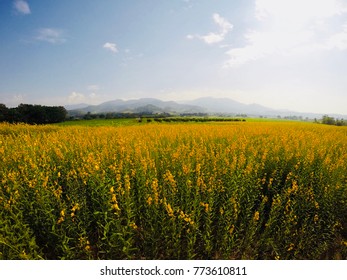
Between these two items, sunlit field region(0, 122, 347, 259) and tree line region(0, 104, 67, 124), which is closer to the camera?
sunlit field region(0, 122, 347, 259)

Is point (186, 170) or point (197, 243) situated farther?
point (186, 170)

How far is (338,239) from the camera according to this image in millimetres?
4086

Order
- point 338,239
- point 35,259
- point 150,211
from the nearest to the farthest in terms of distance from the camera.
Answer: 1. point 35,259
2. point 150,211
3. point 338,239

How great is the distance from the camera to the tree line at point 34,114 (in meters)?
35.2

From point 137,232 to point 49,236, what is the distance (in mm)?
1387

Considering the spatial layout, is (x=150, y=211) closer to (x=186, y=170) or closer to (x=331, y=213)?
(x=186, y=170)

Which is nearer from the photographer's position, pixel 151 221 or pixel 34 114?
pixel 151 221

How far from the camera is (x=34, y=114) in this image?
43.3 metres

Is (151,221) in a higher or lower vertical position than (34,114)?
lower

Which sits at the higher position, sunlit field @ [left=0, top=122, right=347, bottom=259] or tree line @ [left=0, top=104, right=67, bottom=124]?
tree line @ [left=0, top=104, right=67, bottom=124]

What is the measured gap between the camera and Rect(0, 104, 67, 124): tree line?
35.2 m

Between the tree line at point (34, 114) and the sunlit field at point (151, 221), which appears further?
the tree line at point (34, 114)

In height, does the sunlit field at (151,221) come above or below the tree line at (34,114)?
below
